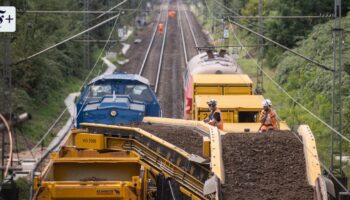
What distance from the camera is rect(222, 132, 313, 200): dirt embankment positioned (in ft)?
37.2

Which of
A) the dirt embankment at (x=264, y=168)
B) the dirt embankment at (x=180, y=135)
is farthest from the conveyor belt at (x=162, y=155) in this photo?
the dirt embankment at (x=264, y=168)

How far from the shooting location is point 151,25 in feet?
316

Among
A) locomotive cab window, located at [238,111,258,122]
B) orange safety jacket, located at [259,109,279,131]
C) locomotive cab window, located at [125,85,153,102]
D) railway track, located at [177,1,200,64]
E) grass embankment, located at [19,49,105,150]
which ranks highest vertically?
railway track, located at [177,1,200,64]

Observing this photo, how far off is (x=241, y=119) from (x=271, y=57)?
2829 centimetres

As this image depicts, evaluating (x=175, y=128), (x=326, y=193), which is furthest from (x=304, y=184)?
(x=175, y=128)

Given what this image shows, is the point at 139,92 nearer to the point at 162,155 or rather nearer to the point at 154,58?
the point at 162,155

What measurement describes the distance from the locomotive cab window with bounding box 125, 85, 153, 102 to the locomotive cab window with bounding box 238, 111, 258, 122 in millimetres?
2652

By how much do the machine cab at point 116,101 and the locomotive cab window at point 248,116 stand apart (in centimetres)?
240

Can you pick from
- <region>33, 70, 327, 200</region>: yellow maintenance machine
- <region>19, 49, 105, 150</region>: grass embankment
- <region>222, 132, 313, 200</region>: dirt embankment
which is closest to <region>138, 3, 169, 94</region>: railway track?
<region>19, 49, 105, 150</region>: grass embankment

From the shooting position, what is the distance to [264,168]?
1212 cm

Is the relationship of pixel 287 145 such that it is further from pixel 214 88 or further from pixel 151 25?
pixel 151 25

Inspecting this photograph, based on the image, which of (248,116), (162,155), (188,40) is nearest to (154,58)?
(188,40)

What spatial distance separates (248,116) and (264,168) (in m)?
7.73

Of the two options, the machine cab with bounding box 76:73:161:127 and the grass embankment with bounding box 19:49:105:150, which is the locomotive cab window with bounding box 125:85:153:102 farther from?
the grass embankment with bounding box 19:49:105:150
